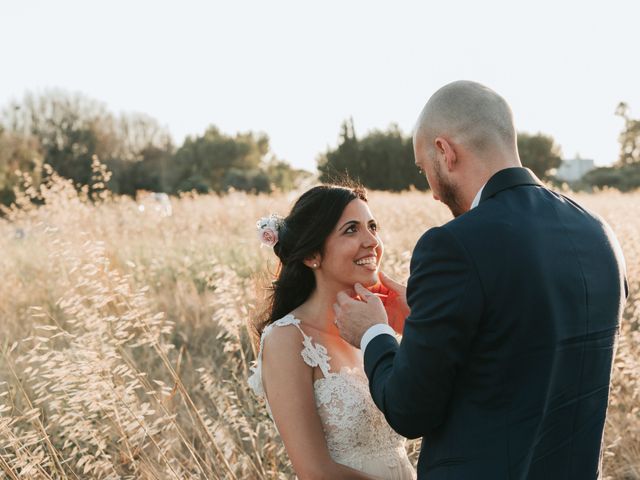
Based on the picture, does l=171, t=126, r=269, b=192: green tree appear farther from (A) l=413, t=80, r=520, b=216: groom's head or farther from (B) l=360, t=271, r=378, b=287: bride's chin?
(A) l=413, t=80, r=520, b=216: groom's head

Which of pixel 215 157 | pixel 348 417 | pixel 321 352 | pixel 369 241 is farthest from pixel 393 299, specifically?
pixel 215 157

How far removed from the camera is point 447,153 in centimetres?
217

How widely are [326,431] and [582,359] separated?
1323 millimetres

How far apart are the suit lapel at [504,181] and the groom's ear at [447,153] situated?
14 cm

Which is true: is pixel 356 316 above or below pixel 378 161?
Answer: above

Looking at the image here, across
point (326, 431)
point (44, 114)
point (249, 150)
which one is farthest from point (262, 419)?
point (249, 150)

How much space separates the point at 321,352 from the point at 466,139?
125 centimetres

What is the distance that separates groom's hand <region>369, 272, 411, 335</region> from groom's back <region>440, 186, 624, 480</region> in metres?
1.25

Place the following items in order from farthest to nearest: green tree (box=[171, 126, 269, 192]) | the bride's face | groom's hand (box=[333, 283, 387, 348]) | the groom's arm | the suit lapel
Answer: green tree (box=[171, 126, 269, 192]), the bride's face, groom's hand (box=[333, 283, 387, 348]), the suit lapel, the groom's arm

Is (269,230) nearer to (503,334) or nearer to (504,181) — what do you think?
(504,181)

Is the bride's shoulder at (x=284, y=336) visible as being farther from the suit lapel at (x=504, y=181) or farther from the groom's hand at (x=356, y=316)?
the suit lapel at (x=504, y=181)

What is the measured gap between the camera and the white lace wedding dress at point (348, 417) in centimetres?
295

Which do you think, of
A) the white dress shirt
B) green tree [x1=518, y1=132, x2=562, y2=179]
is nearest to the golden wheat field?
the white dress shirt

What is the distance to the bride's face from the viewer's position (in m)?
3.10
